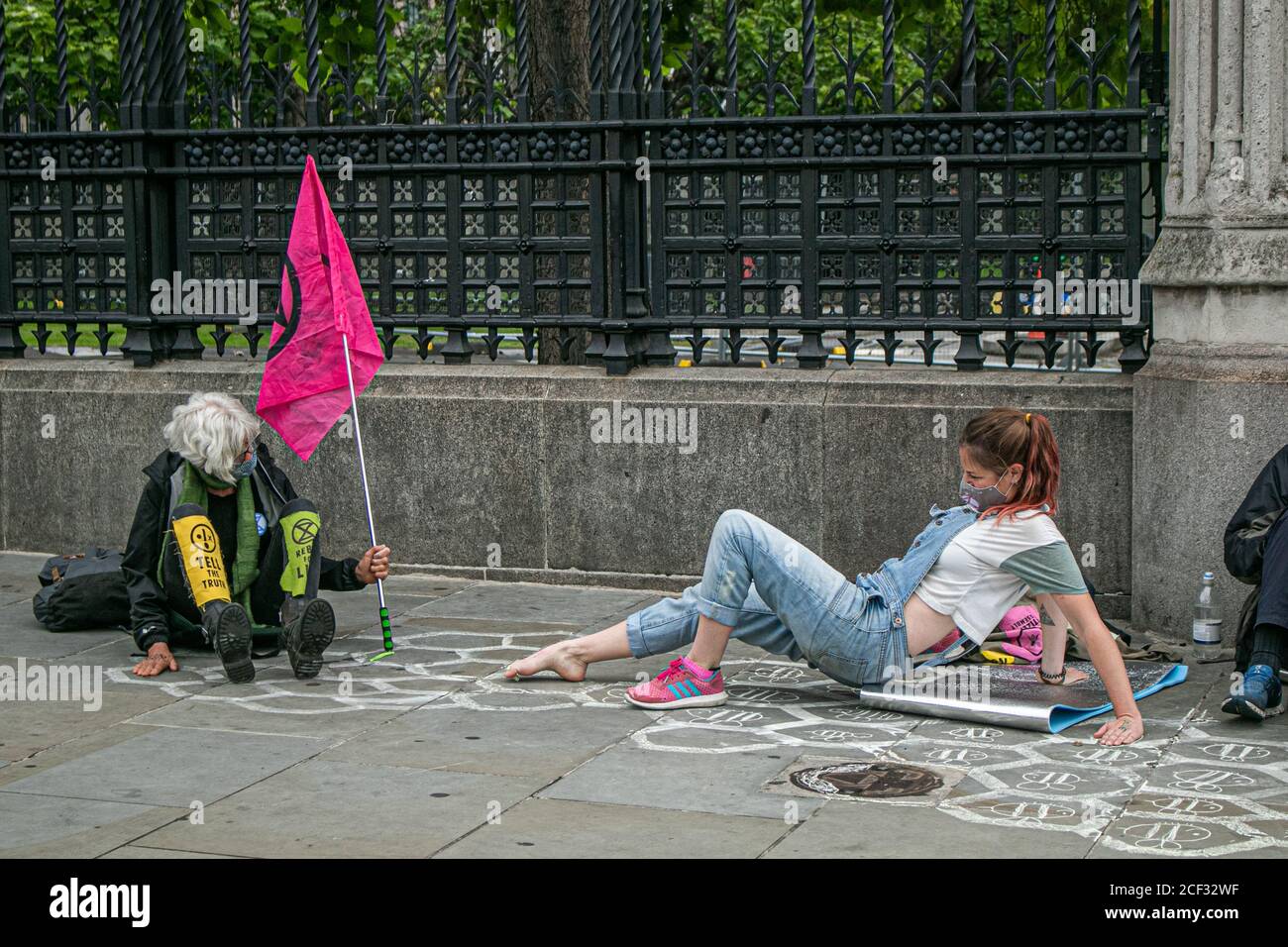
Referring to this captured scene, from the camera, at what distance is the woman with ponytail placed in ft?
20.1

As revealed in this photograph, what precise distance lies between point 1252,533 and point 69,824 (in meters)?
4.33

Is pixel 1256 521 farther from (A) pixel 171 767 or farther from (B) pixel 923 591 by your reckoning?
(A) pixel 171 767

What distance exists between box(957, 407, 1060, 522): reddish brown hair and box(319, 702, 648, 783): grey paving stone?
1.55 metres

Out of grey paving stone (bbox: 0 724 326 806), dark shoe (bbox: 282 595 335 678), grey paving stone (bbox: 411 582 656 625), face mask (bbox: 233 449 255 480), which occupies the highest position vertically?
face mask (bbox: 233 449 255 480)

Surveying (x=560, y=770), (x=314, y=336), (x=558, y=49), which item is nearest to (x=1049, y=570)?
(x=560, y=770)

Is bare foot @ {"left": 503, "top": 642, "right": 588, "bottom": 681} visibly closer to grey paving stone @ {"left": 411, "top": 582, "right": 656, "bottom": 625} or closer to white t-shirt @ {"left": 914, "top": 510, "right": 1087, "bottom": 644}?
grey paving stone @ {"left": 411, "top": 582, "right": 656, "bottom": 625}

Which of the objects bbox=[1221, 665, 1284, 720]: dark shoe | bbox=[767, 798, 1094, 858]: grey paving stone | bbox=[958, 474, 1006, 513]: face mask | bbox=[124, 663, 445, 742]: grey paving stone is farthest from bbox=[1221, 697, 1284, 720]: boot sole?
bbox=[124, 663, 445, 742]: grey paving stone

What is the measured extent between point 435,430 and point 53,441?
2281 millimetres

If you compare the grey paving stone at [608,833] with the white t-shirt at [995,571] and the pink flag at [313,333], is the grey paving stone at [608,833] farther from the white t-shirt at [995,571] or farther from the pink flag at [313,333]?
the pink flag at [313,333]

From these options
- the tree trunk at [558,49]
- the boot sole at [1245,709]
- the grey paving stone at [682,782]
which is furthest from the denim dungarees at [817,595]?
the tree trunk at [558,49]

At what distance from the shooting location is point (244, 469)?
729cm
